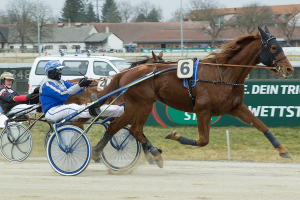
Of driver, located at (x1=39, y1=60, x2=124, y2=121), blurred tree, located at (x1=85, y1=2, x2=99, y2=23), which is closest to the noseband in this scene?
driver, located at (x1=39, y1=60, x2=124, y2=121)

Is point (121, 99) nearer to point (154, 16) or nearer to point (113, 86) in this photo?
point (113, 86)

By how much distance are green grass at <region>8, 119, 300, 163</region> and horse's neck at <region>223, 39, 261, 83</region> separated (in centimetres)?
211

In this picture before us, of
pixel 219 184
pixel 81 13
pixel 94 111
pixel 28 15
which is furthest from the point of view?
pixel 81 13

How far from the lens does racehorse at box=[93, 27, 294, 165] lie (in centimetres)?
524

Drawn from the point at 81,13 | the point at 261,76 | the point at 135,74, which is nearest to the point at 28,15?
the point at 81,13

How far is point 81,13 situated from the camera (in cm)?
9694

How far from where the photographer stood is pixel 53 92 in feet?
18.5

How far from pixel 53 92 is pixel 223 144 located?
403 cm

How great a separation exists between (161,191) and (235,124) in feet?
18.9

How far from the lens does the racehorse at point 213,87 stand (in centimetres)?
524

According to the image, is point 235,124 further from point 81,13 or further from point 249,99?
point 81,13

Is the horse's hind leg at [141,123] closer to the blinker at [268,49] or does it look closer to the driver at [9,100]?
the blinker at [268,49]

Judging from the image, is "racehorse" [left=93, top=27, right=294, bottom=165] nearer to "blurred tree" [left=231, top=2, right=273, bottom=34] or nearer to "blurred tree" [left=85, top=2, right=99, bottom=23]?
"blurred tree" [left=231, top=2, right=273, bottom=34]

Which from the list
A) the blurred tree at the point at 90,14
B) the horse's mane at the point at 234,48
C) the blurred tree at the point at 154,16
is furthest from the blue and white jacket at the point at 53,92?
the blurred tree at the point at 90,14
